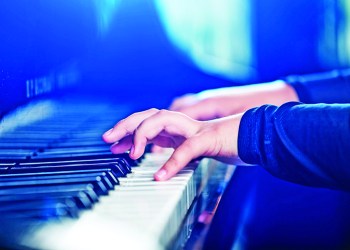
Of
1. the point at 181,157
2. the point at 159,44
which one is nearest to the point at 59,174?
the point at 181,157

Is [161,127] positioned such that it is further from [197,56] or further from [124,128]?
[197,56]

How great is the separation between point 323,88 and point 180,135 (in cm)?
69

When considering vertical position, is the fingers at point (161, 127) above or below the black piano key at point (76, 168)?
above

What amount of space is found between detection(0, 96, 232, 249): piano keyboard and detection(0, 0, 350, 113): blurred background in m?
0.09

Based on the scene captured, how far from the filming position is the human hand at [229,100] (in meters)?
1.34

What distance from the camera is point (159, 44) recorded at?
6.41ft

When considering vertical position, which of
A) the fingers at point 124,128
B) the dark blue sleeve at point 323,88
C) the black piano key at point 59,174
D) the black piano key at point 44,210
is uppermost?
the fingers at point 124,128

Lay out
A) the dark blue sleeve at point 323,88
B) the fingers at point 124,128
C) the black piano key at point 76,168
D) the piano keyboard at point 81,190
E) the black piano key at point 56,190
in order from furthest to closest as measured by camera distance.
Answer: the dark blue sleeve at point 323,88 < the fingers at point 124,128 < the black piano key at point 76,168 < the black piano key at point 56,190 < the piano keyboard at point 81,190

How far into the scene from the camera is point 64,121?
3.98ft

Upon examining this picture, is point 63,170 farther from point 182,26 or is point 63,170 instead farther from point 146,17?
point 182,26

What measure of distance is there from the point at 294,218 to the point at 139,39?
34.2 inches

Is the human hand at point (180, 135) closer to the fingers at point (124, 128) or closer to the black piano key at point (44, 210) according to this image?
the fingers at point (124, 128)

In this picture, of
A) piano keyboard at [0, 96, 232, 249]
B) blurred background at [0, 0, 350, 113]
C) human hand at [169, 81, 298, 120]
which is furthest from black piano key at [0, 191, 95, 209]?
human hand at [169, 81, 298, 120]

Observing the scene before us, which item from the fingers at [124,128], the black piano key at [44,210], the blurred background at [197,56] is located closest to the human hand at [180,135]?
the fingers at [124,128]
